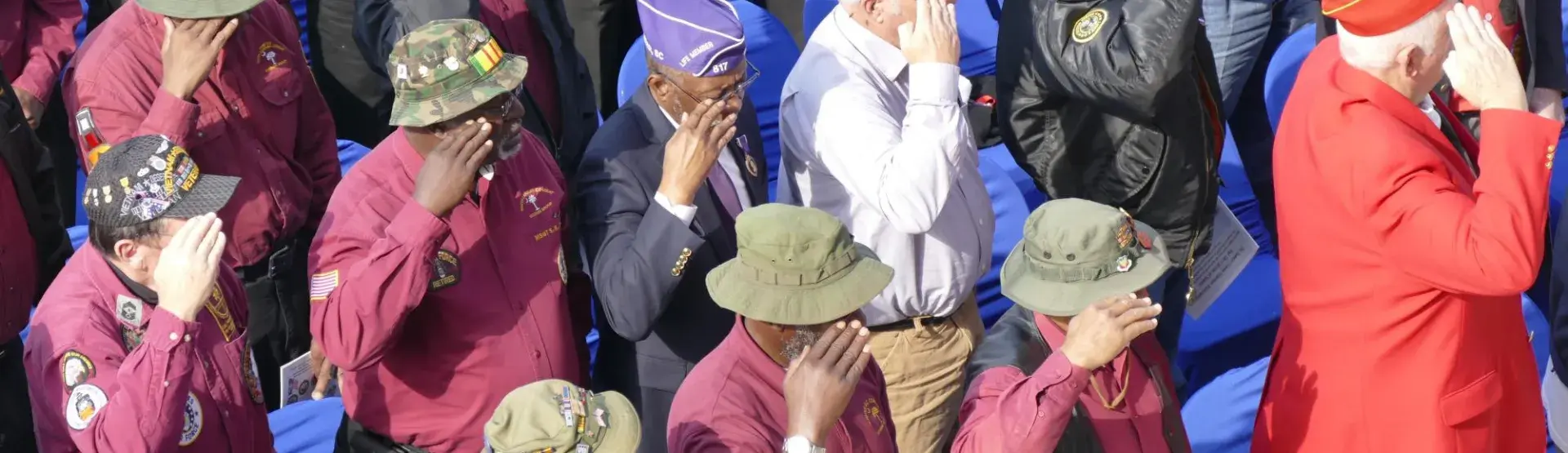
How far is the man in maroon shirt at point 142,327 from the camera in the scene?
9.96 ft

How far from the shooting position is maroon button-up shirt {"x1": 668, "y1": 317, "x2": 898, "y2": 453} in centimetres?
286

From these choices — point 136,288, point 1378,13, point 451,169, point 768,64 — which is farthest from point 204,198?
point 768,64

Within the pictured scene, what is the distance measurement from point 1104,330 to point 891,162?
2.95 ft

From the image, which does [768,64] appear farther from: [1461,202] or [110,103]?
[1461,202]

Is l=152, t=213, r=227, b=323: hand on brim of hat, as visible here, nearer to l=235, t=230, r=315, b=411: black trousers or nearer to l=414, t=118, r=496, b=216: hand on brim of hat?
l=414, t=118, r=496, b=216: hand on brim of hat

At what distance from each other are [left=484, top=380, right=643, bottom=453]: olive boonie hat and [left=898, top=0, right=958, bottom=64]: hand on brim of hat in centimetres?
118

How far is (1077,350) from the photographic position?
108 inches

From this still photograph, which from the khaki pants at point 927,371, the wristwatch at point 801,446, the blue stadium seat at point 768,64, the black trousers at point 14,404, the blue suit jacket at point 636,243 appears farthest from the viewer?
the blue stadium seat at point 768,64

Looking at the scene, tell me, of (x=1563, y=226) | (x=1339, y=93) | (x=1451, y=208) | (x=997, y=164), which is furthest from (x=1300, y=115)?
(x=997, y=164)

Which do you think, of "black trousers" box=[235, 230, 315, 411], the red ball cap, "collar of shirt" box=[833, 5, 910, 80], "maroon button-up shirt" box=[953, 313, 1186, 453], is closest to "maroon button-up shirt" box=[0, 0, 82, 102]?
"black trousers" box=[235, 230, 315, 411]

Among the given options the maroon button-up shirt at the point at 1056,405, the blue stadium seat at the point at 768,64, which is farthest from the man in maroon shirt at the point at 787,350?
the blue stadium seat at the point at 768,64

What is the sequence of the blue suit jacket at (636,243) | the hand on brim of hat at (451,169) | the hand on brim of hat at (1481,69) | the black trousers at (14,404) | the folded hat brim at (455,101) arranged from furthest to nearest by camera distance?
1. the black trousers at (14,404)
2. the blue suit jacket at (636,243)
3. the folded hat brim at (455,101)
4. the hand on brim of hat at (451,169)
5. the hand on brim of hat at (1481,69)

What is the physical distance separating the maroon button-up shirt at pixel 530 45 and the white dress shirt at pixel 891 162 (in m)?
1.43

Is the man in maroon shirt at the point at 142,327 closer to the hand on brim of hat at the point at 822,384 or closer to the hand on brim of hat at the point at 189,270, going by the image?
the hand on brim of hat at the point at 189,270
